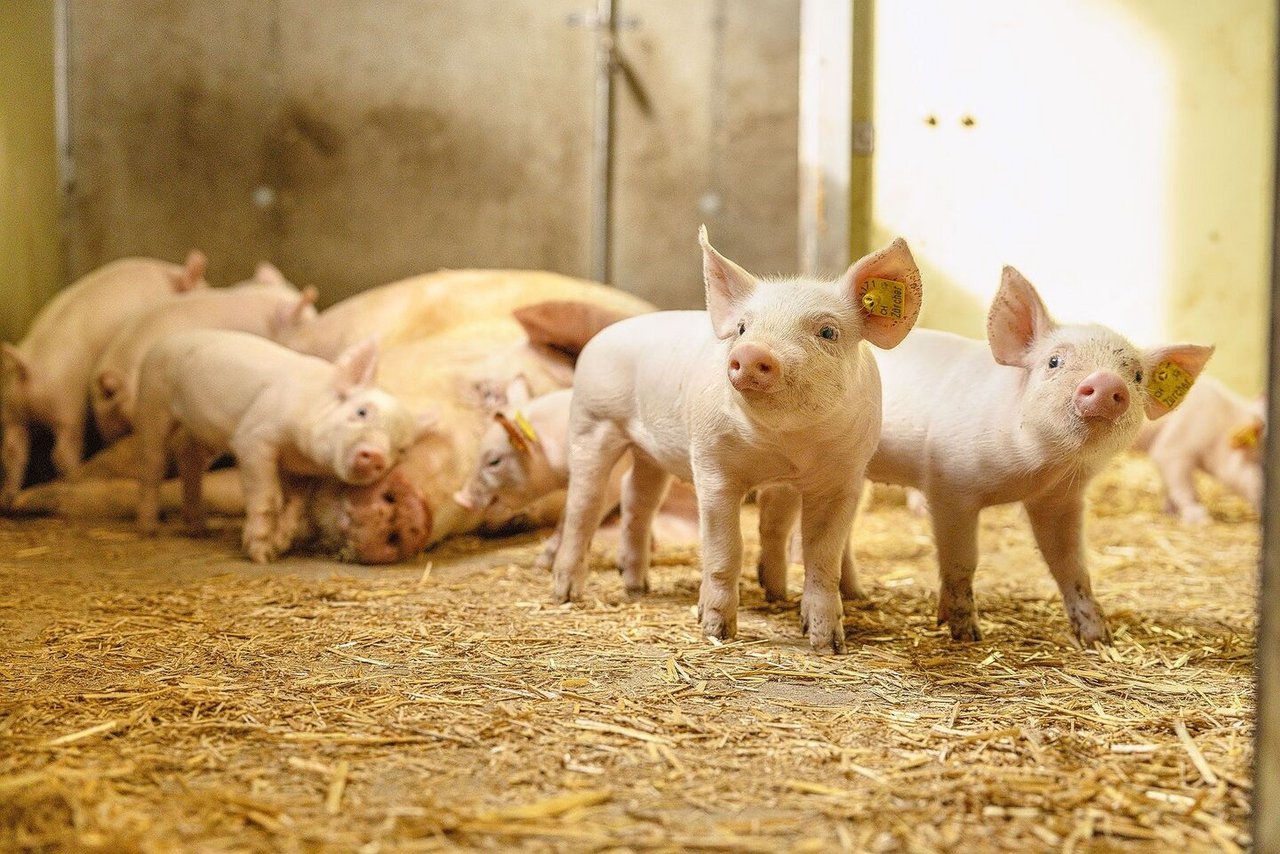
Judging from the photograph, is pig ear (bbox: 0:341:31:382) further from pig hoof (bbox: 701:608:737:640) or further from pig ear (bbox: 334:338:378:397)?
pig hoof (bbox: 701:608:737:640)

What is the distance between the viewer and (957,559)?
3668mm

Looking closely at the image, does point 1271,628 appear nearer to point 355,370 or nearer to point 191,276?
point 355,370

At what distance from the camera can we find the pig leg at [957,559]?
3.64 metres

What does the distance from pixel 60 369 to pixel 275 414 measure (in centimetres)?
235

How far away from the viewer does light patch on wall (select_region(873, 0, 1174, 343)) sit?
253 inches

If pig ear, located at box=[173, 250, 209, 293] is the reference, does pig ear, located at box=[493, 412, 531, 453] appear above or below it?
below

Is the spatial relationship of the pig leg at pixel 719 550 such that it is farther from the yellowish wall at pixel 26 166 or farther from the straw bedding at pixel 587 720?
the yellowish wall at pixel 26 166

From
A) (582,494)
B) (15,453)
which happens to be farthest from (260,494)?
(15,453)

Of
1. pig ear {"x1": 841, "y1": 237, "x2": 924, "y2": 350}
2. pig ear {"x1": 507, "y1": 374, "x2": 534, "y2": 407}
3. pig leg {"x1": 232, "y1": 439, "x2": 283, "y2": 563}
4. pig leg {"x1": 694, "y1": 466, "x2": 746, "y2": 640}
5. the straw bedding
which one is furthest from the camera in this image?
pig ear {"x1": 507, "y1": 374, "x2": 534, "y2": 407}

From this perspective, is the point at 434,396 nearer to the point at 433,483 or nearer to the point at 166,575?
the point at 433,483

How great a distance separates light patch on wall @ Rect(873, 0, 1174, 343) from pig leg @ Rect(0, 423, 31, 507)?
15.5 ft

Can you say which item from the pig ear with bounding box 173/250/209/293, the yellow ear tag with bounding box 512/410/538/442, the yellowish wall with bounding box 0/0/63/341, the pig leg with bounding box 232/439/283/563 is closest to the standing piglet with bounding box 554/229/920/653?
the yellow ear tag with bounding box 512/410/538/442

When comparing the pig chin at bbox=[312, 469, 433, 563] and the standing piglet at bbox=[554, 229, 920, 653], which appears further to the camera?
the pig chin at bbox=[312, 469, 433, 563]

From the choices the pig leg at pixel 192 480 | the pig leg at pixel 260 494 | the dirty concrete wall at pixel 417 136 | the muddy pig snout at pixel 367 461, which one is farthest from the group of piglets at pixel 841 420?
the dirty concrete wall at pixel 417 136
